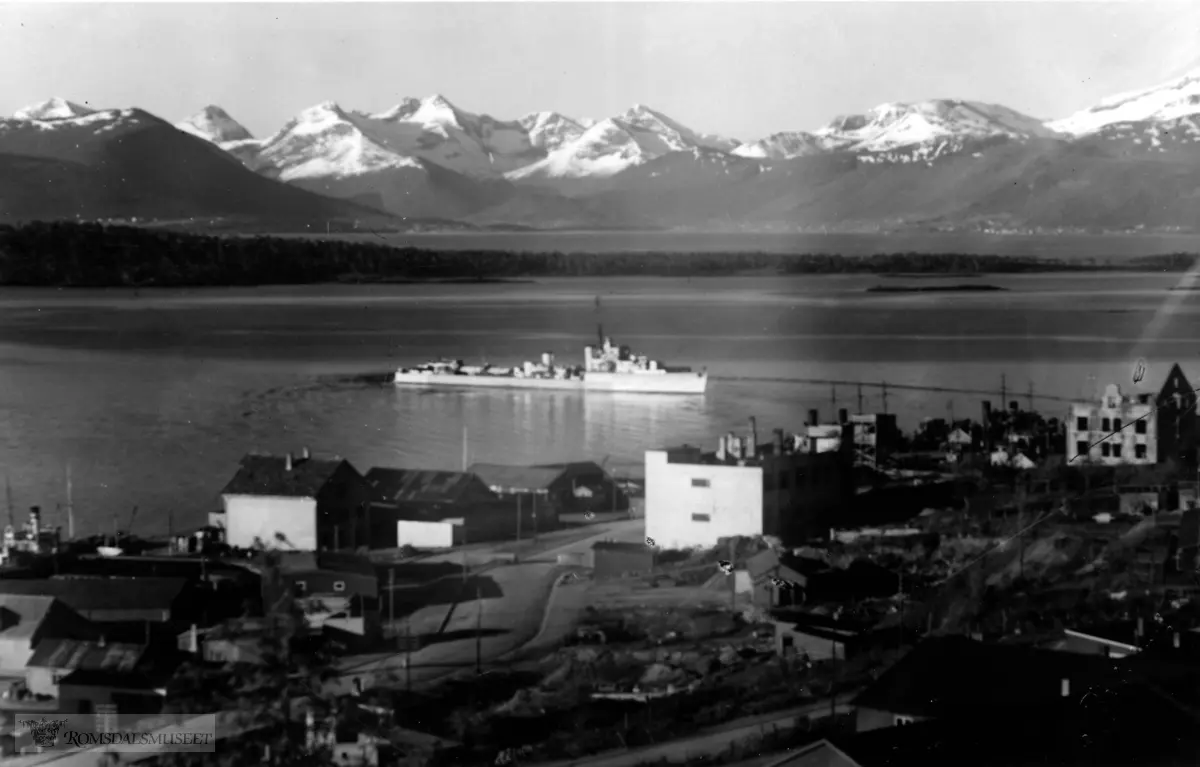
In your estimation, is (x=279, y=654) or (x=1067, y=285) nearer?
(x=279, y=654)

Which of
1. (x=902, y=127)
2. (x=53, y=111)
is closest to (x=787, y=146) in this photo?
(x=902, y=127)

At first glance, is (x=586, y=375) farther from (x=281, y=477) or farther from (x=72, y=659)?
(x=72, y=659)

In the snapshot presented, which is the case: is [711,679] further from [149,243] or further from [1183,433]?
[149,243]

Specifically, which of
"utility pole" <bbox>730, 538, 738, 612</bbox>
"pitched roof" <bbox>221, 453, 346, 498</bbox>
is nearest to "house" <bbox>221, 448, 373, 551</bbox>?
"pitched roof" <bbox>221, 453, 346, 498</bbox>

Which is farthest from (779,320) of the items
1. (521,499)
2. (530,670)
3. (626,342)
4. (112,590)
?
(112,590)

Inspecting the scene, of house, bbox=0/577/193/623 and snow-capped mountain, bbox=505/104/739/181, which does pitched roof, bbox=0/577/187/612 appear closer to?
house, bbox=0/577/193/623

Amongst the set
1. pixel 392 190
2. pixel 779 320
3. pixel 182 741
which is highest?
pixel 392 190

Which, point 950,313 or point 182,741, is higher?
point 950,313
